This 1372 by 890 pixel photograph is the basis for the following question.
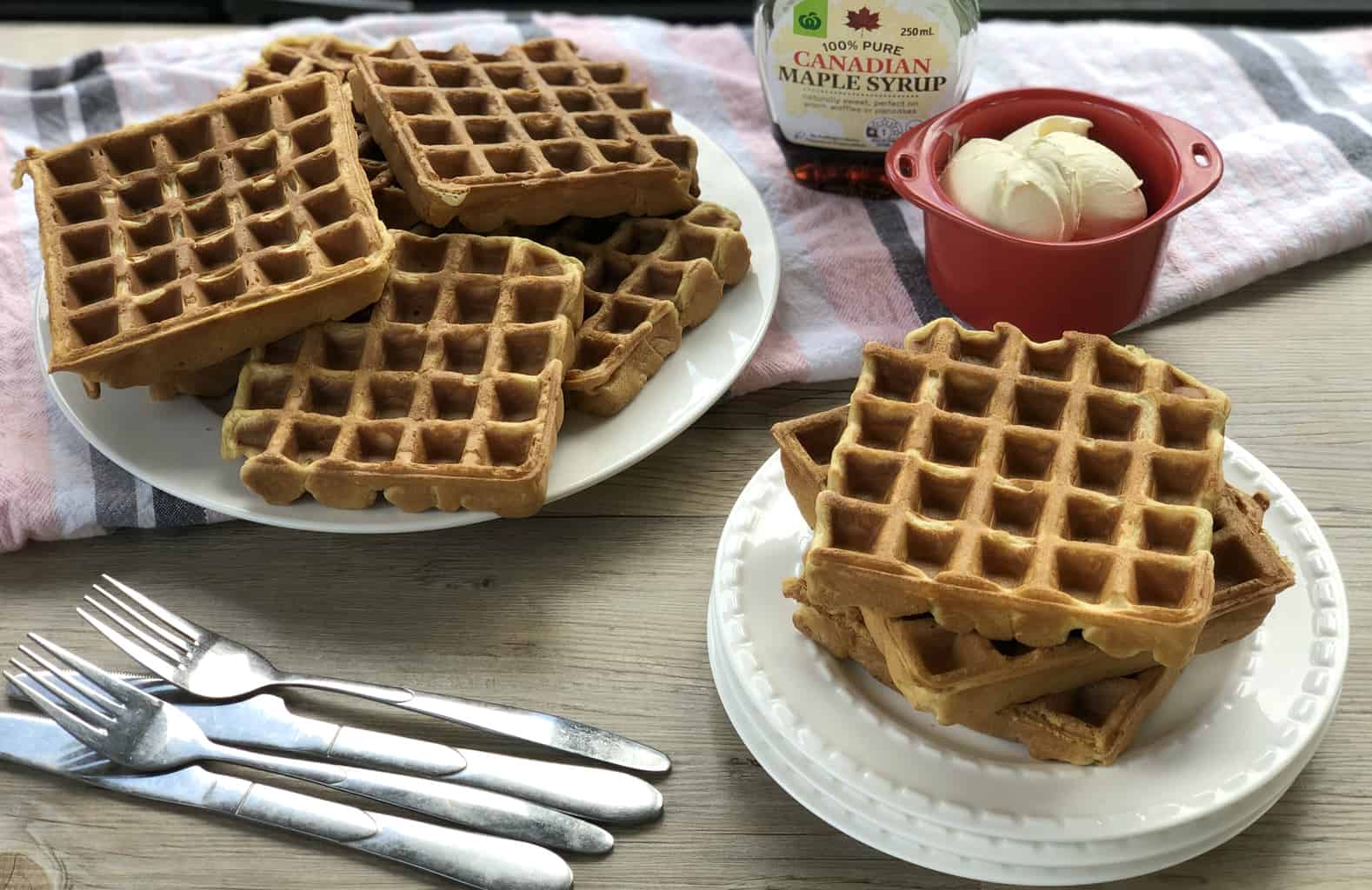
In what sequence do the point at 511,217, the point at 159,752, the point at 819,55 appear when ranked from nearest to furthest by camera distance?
the point at 159,752 → the point at 511,217 → the point at 819,55

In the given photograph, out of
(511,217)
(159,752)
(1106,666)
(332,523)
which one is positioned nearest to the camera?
(1106,666)

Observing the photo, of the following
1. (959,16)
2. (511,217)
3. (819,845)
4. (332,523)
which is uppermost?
(959,16)

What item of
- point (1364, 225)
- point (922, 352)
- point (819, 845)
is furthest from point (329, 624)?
point (1364, 225)

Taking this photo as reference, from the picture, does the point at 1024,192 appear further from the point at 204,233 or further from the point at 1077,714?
the point at 204,233

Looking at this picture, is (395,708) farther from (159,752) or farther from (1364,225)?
(1364,225)

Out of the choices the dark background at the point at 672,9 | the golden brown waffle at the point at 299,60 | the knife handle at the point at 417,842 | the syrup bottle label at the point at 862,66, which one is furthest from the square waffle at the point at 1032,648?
the dark background at the point at 672,9

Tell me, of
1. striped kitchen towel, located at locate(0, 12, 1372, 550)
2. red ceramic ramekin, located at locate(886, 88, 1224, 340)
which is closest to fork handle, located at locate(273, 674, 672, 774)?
striped kitchen towel, located at locate(0, 12, 1372, 550)

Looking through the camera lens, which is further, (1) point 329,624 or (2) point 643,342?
(2) point 643,342
